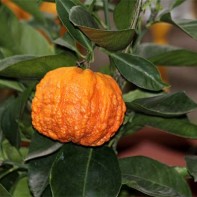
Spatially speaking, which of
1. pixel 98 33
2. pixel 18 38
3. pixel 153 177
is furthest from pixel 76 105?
pixel 18 38

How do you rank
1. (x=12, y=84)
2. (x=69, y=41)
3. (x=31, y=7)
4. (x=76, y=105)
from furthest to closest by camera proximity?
(x=31, y=7) < (x=12, y=84) < (x=69, y=41) < (x=76, y=105)


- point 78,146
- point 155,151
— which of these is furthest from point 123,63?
point 155,151

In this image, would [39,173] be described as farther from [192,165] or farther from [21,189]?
[192,165]

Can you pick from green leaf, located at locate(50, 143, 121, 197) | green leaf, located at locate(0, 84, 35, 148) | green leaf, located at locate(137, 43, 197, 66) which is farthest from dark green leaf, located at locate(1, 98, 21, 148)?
green leaf, located at locate(137, 43, 197, 66)

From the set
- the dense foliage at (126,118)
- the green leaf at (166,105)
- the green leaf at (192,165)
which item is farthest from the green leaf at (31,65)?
the green leaf at (192,165)

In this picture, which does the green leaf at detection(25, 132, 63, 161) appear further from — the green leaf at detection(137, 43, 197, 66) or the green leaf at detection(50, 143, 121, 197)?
the green leaf at detection(137, 43, 197, 66)

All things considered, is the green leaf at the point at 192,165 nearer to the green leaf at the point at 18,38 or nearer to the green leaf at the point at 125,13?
the green leaf at the point at 125,13

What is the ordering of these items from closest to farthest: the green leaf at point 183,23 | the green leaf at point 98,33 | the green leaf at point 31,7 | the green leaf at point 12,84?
the green leaf at point 98,33
the green leaf at point 183,23
the green leaf at point 12,84
the green leaf at point 31,7
